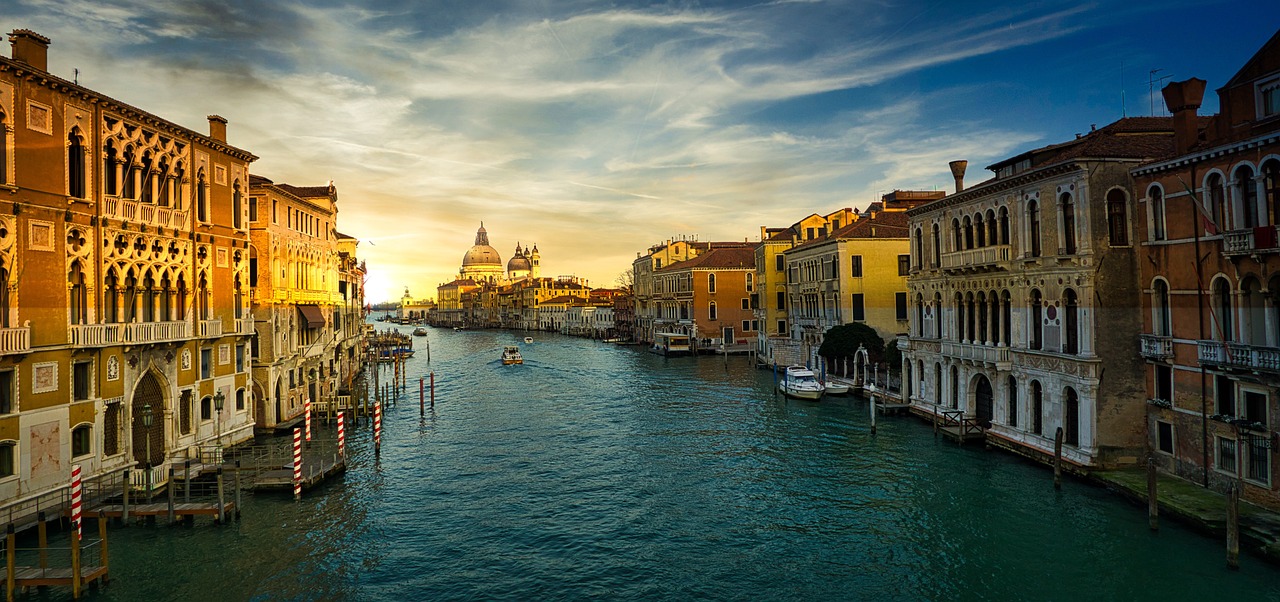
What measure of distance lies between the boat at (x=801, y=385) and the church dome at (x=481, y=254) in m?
167

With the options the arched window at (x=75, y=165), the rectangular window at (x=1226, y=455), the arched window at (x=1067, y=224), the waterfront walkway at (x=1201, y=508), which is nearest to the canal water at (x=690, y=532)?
the waterfront walkway at (x=1201, y=508)

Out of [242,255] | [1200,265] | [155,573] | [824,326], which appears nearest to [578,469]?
[155,573]

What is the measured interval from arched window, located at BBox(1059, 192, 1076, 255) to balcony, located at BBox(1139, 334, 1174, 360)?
2828 mm

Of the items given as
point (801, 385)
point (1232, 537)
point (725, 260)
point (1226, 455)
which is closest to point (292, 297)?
point (801, 385)

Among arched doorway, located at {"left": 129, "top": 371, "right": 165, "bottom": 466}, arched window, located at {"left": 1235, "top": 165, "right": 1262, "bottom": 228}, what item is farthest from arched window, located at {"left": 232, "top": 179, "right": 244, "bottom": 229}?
arched window, located at {"left": 1235, "top": 165, "right": 1262, "bottom": 228}

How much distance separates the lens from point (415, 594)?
528 inches

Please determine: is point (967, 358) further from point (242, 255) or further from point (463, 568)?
point (242, 255)

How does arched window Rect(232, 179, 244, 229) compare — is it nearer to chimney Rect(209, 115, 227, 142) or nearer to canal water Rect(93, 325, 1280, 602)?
chimney Rect(209, 115, 227, 142)

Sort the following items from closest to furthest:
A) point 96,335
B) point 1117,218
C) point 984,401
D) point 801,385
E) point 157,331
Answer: point 96,335
point 1117,218
point 157,331
point 984,401
point 801,385

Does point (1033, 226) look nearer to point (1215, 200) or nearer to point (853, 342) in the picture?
point (1215, 200)

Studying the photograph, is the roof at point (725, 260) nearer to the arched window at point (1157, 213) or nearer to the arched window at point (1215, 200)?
the arched window at point (1157, 213)

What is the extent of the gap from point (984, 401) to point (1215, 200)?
10048 millimetres

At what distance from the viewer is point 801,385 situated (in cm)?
3412

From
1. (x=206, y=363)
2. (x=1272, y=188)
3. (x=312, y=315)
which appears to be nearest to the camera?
(x=1272, y=188)
